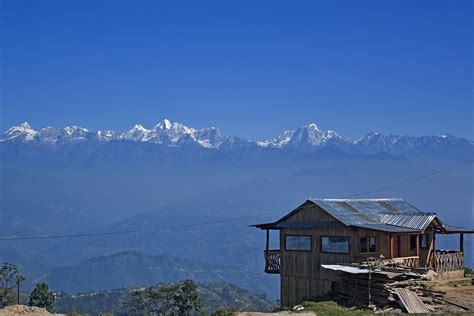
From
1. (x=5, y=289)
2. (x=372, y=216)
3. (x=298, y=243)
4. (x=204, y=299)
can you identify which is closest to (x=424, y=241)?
(x=372, y=216)

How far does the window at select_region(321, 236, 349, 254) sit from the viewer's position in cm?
3793

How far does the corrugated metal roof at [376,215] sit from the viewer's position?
38406 mm

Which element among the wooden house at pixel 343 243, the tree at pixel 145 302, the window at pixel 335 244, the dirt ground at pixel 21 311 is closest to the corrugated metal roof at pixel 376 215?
the wooden house at pixel 343 243

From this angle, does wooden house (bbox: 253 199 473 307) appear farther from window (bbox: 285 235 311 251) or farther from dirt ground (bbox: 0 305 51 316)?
dirt ground (bbox: 0 305 51 316)

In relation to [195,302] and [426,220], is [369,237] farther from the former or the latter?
[195,302]

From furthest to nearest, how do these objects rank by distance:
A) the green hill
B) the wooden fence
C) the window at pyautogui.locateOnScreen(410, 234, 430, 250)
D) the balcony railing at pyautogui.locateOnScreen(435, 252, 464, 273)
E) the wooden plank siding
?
the green hill → the window at pyautogui.locateOnScreen(410, 234, 430, 250) → the balcony railing at pyautogui.locateOnScreen(435, 252, 464, 273) → the wooden plank siding → the wooden fence

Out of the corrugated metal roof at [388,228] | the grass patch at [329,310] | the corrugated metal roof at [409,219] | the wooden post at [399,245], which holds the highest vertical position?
the corrugated metal roof at [409,219]

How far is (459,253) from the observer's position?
40656 millimetres

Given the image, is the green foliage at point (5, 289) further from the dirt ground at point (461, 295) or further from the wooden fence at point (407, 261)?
the dirt ground at point (461, 295)

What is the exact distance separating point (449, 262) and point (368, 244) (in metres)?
5.93

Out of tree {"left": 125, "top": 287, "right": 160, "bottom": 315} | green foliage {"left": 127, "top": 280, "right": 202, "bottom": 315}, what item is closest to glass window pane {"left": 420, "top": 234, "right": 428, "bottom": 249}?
green foliage {"left": 127, "top": 280, "right": 202, "bottom": 315}

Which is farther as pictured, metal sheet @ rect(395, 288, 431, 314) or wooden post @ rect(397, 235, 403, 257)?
wooden post @ rect(397, 235, 403, 257)

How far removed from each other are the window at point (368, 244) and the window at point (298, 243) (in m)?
3.53

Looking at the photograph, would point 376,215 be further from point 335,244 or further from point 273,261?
point 273,261
